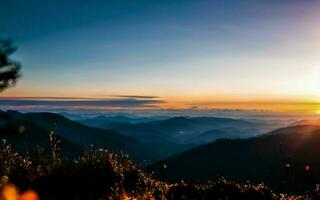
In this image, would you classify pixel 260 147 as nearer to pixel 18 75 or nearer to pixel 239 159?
pixel 239 159

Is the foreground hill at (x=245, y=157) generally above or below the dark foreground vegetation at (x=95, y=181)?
below

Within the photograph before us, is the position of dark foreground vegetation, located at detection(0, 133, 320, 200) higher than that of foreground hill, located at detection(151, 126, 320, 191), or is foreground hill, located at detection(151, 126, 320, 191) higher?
dark foreground vegetation, located at detection(0, 133, 320, 200)

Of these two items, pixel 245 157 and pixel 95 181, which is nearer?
pixel 95 181

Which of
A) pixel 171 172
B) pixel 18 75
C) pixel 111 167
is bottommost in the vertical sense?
pixel 171 172

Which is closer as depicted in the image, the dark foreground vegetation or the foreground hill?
the dark foreground vegetation

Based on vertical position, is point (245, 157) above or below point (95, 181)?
below

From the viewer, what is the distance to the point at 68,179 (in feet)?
32.8

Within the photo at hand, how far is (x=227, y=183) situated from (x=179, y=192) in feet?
4.59

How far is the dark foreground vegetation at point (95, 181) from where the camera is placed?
9492 millimetres

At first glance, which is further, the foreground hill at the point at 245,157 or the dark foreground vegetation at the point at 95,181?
the foreground hill at the point at 245,157

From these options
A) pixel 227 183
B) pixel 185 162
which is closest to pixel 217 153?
pixel 185 162

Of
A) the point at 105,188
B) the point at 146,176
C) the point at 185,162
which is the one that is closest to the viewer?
the point at 105,188

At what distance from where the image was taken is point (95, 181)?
991 centimetres

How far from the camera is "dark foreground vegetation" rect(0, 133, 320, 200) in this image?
9492 mm
